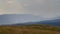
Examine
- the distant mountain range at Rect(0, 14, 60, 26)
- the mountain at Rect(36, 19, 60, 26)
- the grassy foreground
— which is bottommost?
the grassy foreground

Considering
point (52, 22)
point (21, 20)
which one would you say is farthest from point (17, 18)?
point (52, 22)

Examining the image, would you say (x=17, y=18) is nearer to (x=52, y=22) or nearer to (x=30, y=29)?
(x=30, y=29)

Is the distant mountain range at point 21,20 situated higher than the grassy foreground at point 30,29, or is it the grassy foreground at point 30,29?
the distant mountain range at point 21,20

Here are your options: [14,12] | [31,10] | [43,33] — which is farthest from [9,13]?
[43,33]

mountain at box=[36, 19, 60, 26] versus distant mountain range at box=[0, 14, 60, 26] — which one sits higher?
distant mountain range at box=[0, 14, 60, 26]

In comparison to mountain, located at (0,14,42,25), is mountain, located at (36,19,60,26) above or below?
below

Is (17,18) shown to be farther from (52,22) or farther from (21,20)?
(52,22)

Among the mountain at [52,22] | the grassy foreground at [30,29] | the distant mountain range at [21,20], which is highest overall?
the distant mountain range at [21,20]

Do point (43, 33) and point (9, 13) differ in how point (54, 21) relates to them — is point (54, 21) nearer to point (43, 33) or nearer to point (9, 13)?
point (43, 33)
